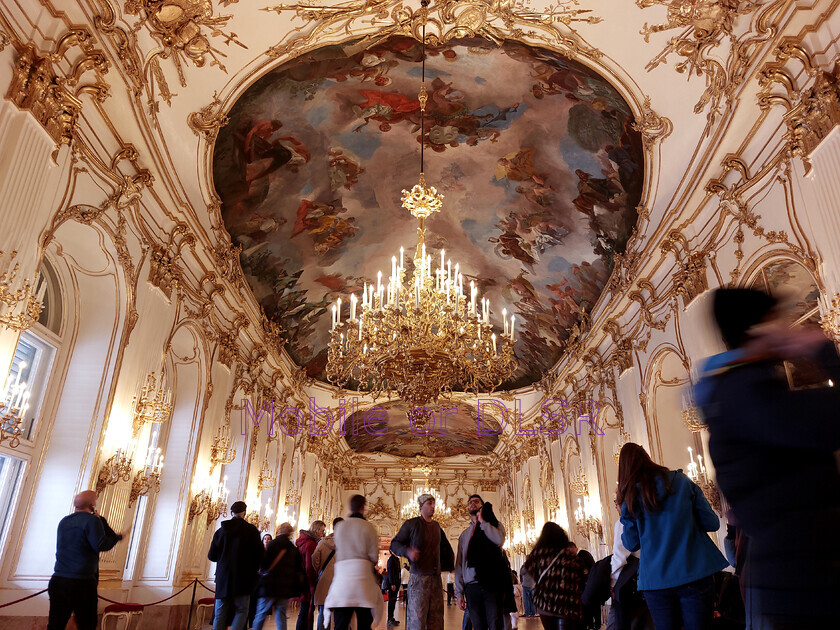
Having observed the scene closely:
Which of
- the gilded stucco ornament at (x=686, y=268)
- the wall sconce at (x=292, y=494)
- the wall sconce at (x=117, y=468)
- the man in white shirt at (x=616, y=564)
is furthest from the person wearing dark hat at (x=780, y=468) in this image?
the wall sconce at (x=292, y=494)

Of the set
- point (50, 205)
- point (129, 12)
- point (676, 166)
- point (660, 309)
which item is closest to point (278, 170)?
point (129, 12)

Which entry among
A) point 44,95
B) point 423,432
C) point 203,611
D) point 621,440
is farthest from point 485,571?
point 423,432

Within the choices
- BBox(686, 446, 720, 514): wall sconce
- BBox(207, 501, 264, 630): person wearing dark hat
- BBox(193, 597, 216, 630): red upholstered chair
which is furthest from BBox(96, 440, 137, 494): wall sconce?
BBox(686, 446, 720, 514): wall sconce

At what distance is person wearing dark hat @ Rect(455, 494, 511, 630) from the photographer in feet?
17.4

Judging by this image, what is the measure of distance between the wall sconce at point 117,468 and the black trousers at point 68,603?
86.1 inches

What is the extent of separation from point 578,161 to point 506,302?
19.4 feet

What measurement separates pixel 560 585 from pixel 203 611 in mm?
7688

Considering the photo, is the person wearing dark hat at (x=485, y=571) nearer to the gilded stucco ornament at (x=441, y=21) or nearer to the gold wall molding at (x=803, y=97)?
the gold wall molding at (x=803, y=97)

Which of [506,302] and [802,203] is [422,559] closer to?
[802,203]

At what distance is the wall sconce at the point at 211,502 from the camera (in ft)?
34.4

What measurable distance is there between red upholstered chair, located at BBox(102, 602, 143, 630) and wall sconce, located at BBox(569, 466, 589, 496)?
10018 millimetres

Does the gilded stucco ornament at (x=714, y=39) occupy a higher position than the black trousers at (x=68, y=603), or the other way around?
the gilded stucco ornament at (x=714, y=39)

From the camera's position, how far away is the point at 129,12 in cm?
641

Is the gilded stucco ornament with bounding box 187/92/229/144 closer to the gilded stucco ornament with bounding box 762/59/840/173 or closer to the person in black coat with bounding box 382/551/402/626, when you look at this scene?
the gilded stucco ornament with bounding box 762/59/840/173
